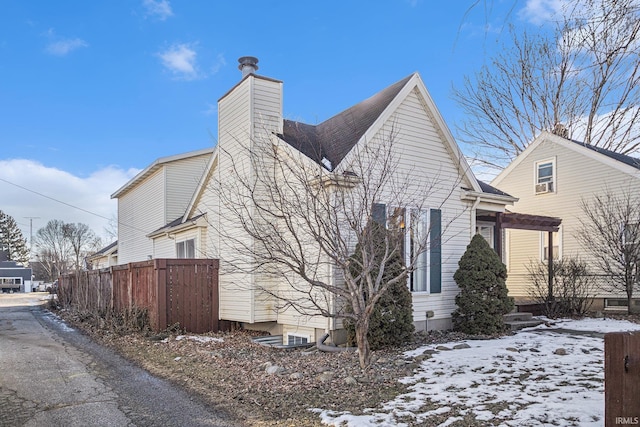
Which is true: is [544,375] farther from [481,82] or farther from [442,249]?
[481,82]

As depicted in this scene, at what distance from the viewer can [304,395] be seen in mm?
5434

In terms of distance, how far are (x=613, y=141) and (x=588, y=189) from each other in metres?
8.99

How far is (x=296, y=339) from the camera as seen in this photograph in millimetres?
9727

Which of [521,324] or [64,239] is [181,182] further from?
[64,239]

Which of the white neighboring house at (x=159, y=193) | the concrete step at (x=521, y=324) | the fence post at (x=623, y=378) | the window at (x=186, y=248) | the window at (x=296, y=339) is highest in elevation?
the white neighboring house at (x=159, y=193)

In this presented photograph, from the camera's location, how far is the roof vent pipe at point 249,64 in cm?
1073

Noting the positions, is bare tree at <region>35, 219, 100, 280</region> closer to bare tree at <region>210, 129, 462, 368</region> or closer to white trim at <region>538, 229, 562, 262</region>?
bare tree at <region>210, 129, 462, 368</region>

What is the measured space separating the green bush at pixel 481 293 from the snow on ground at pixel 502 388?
1129 millimetres

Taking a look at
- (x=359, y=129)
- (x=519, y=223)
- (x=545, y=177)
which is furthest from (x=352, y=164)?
(x=545, y=177)

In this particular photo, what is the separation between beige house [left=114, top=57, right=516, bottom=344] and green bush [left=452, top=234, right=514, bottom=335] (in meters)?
0.54

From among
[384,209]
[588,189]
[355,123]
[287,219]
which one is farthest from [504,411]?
[588,189]

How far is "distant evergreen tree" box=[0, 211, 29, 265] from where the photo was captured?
3049 inches

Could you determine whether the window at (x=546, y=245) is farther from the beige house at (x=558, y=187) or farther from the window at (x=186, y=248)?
the window at (x=186, y=248)

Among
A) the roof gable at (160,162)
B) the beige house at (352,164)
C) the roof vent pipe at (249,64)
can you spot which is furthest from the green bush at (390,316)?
the roof gable at (160,162)
